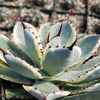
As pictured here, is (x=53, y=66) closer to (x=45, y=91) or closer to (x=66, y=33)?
(x=45, y=91)

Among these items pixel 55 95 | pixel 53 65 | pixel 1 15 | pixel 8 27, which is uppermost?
pixel 1 15

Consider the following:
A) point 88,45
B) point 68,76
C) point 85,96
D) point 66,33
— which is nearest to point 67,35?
point 66,33

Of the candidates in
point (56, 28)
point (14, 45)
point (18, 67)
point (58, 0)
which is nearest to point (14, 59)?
point (18, 67)

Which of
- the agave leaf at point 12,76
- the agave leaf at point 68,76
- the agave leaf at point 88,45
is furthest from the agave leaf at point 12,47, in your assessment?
the agave leaf at point 88,45

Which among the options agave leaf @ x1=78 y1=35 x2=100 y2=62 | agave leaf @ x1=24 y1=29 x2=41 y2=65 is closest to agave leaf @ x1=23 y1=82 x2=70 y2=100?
agave leaf @ x1=24 y1=29 x2=41 y2=65

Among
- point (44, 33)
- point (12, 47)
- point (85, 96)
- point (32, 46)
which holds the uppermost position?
point (44, 33)

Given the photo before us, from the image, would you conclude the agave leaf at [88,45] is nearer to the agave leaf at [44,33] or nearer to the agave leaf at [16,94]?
the agave leaf at [44,33]

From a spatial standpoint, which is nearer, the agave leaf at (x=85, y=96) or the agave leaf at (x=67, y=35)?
the agave leaf at (x=85, y=96)

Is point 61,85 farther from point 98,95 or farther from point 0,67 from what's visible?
point 0,67
